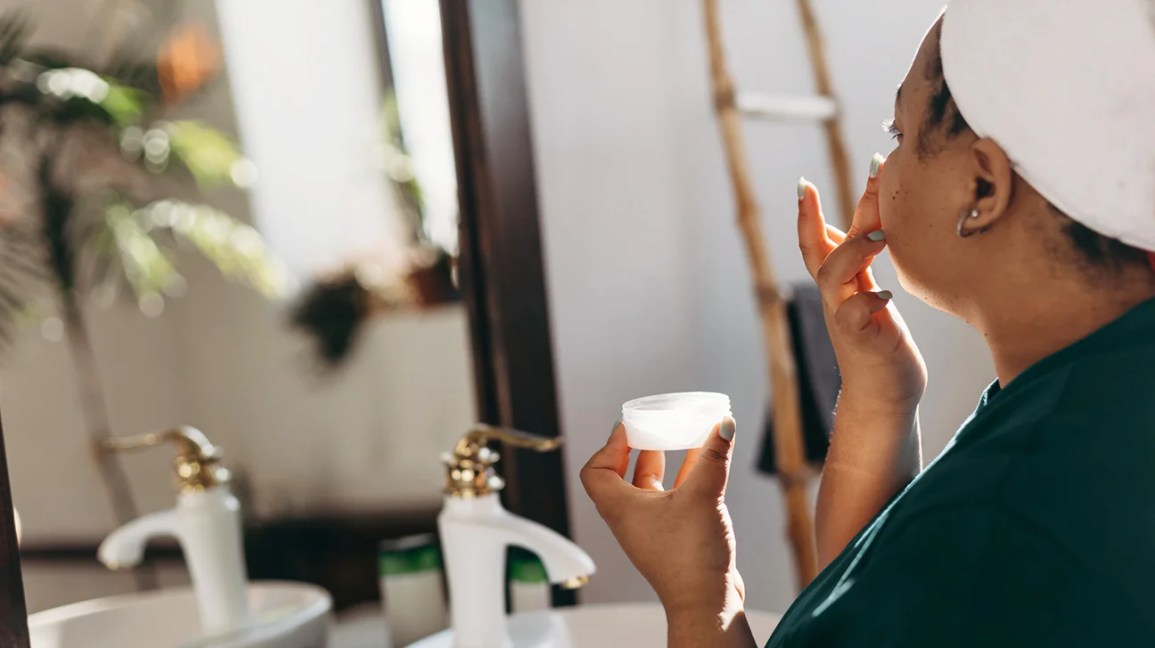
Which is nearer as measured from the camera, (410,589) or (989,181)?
(989,181)

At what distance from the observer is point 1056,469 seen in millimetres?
517

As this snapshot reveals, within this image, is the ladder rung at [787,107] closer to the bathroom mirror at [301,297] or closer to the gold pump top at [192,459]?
the bathroom mirror at [301,297]

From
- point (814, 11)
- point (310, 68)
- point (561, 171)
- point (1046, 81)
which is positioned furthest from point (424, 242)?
point (814, 11)

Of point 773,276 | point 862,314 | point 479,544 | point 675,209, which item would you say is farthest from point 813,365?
point 862,314

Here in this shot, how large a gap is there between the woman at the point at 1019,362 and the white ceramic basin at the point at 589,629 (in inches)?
12.9

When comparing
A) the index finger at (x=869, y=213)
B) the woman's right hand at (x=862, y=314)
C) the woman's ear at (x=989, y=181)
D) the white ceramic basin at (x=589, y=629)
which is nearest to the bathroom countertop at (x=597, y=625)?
the white ceramic basin at (x=589, y=629)

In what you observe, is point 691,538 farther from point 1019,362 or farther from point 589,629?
point 589,629

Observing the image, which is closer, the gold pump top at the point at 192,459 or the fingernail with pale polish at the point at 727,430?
the fingernail with pale polish at the point at 727,430

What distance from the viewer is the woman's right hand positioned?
74 centimetres

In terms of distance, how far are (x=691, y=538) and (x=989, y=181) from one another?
10.9 inches

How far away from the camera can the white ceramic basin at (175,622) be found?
85cm

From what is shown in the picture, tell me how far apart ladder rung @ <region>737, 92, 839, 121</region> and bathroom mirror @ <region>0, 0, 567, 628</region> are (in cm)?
40

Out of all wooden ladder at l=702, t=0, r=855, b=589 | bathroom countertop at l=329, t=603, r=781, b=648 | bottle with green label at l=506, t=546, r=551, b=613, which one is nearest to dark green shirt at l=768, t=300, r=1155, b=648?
bathroom countertop at l=329, t=603, r=781, b=648

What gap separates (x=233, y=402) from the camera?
99 cm
